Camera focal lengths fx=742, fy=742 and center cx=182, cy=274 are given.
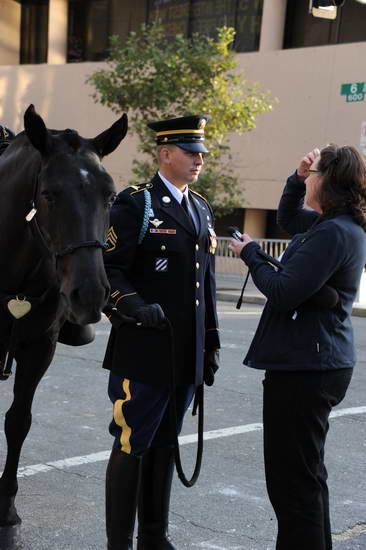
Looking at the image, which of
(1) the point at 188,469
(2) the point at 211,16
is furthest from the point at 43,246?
(2) the point at 211,16

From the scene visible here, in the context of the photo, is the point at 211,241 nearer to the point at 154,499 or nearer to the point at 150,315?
the point at 150,315

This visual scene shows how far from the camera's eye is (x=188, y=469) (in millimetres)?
5074

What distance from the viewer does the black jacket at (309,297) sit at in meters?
3.08

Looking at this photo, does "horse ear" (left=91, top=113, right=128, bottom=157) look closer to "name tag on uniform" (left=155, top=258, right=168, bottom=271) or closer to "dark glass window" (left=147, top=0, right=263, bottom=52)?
"name tag on uniform" (left=155, top=258, right=168, bottom=271)

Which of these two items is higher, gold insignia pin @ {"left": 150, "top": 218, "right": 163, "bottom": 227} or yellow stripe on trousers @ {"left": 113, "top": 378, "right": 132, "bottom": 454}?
gold insignia pin @ {"left": 150, "top": 218, "right": 163, "bottom": 227}

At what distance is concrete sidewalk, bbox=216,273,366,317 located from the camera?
14802 millimetres

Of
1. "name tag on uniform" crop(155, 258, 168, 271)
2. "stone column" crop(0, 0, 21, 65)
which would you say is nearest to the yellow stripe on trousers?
"name tag on uniform" crop(155, 258, 168, 271)

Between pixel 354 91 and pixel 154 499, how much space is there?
17119mm

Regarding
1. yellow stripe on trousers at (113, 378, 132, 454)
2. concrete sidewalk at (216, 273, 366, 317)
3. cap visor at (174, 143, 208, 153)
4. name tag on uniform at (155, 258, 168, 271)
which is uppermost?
cap visor at (174, 143, 208, 153)

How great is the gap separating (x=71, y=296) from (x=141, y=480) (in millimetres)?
1191

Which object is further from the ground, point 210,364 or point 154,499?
point 210,364

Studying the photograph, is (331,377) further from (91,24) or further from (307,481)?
(91,24)

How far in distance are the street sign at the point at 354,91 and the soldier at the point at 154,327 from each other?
51.7 feet

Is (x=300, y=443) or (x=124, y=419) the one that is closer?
(x=300, y=443)
